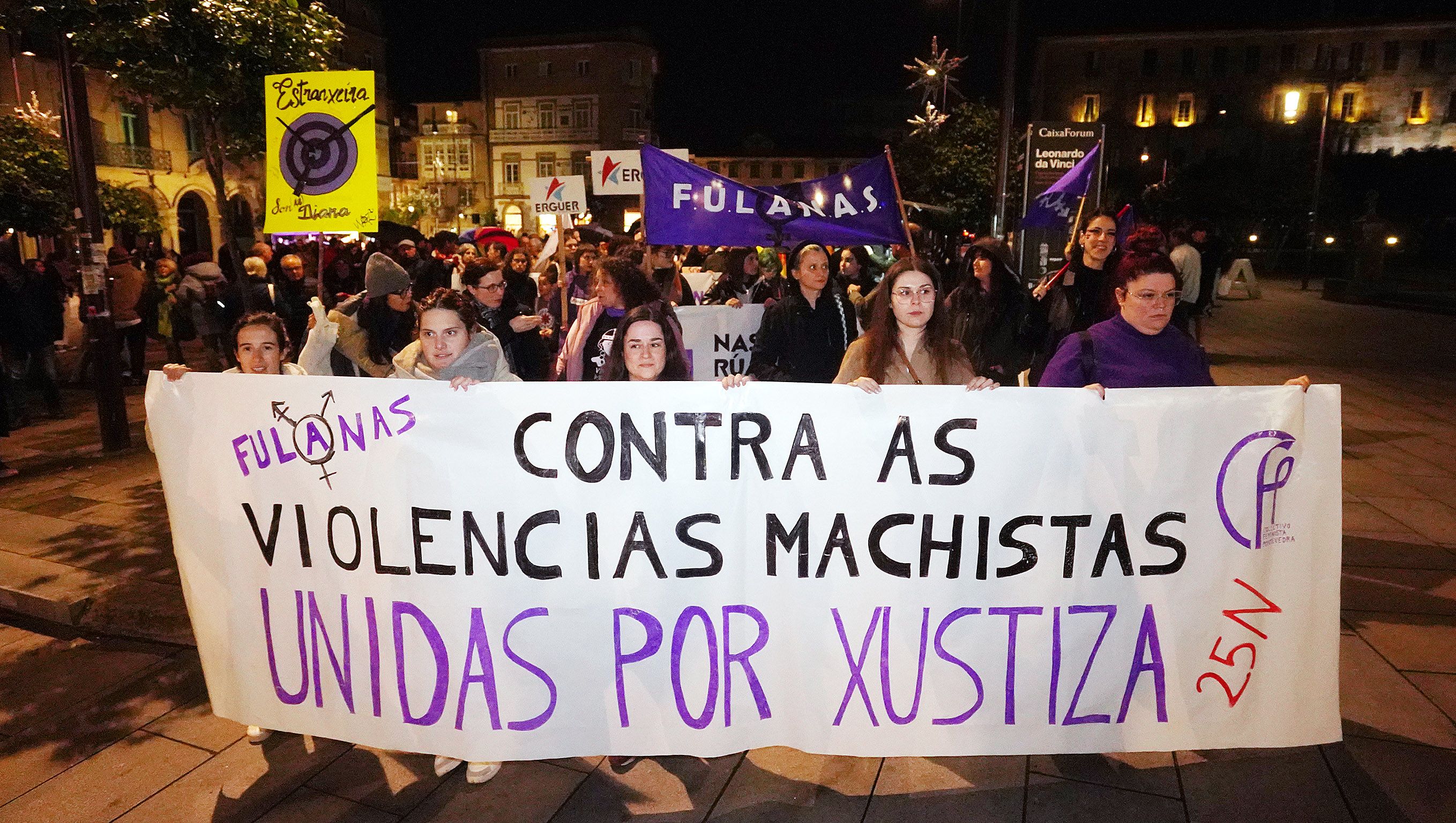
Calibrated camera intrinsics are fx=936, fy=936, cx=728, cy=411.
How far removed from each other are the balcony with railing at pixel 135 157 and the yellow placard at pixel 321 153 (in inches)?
1247

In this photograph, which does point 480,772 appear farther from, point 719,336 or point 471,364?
point 719,336

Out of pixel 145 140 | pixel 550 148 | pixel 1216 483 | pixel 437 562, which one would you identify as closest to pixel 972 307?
pixel 1216 483

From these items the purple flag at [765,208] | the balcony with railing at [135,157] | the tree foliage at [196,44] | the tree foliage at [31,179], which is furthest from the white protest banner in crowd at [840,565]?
the balcony with railing at [135,157]

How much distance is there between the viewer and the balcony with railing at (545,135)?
61844 millimetres

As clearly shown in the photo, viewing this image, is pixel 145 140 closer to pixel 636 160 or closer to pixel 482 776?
pixel 636 160

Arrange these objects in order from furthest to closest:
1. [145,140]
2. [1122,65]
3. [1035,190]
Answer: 1. [1122,65]
2. [145,140]
3. [1035,190]

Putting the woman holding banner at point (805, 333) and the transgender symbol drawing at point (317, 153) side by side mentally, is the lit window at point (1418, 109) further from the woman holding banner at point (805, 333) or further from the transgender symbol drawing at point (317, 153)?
the transgender symbol drawing at point (317, 153)

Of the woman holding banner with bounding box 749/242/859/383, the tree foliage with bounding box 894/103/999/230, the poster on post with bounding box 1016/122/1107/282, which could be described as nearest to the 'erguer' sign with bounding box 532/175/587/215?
the poster on post with bounding box 1016/122/1107/282

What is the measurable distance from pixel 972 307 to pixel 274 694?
4066 millimetres

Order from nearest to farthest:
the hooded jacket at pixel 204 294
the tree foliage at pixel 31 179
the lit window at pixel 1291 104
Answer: the hooded jacket at pixel 204 294
the tree foliage at pixel 31 179
the lit window at pixel 1291 104

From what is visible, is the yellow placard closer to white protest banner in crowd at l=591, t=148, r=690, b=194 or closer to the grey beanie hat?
the grey beanie hat

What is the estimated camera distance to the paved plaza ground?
303cm

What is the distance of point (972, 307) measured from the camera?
215 inches

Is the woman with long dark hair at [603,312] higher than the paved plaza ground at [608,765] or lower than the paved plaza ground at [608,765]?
higher
